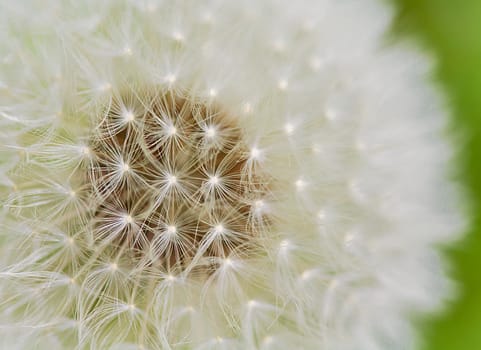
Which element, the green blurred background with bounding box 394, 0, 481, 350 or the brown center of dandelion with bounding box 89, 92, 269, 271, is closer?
the brown center of dandelion with bounding box 89, 92, 269, 271

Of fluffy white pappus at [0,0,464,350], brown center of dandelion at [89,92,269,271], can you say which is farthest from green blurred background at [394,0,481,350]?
brown center of dandelion at [89,92,269,271]

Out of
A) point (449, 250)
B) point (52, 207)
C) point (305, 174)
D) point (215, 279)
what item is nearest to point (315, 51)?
point (305, 174)

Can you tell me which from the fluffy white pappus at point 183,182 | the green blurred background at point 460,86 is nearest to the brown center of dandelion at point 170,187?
the fluffy white pappus at point 183,182

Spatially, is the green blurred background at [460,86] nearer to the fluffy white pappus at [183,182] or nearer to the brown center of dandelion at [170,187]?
the fluffy white pappus at [183,182]

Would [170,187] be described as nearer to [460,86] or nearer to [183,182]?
[183,182]

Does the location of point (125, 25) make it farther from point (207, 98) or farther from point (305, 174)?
point (305, 174)

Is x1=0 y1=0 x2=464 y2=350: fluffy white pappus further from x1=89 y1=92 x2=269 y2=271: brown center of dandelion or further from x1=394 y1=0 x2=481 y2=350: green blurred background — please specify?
x1=394 y1=0 x2=481 y2=350: green blurred background
